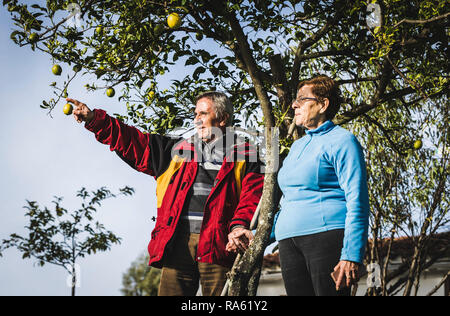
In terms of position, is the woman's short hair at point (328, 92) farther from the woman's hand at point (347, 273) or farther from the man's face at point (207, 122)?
the woman's hand at point (347, 273)

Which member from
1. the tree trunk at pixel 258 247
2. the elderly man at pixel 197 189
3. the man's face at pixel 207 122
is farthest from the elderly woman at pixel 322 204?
the man's face at pixel 207 122

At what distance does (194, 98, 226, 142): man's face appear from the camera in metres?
3.21

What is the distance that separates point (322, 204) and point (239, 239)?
2.20ft

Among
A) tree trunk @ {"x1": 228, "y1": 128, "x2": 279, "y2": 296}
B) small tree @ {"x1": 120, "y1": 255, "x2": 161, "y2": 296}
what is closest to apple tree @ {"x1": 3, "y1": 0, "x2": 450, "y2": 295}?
tree trunk @ {"x1": 228, "y1": 128, "x2": 279, "y2": 296}

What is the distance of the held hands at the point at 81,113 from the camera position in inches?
120

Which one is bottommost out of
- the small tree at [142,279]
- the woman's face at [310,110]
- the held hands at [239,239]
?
the small tree at [142,279]

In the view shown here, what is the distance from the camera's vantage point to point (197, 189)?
119 inches

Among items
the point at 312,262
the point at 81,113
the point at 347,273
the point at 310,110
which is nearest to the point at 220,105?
the point at 310,110

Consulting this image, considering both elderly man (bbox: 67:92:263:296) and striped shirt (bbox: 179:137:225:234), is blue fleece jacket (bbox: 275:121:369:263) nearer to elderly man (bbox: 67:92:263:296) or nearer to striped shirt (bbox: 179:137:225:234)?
elderly man (bbox: 67:92:263:296)

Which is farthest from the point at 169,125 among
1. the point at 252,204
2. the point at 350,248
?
the point at 350,248

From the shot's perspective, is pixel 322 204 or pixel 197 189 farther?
pixel 197 189

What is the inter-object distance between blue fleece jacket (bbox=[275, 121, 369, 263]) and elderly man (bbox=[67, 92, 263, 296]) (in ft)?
1.54

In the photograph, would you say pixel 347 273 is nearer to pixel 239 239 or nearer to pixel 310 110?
pixel 239 239
